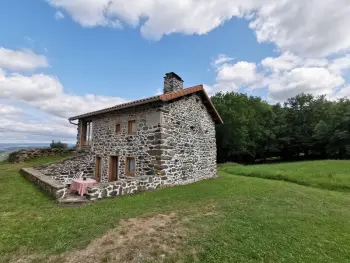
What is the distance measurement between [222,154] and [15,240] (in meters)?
34.7

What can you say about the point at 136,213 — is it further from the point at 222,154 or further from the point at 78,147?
the point at 222,154

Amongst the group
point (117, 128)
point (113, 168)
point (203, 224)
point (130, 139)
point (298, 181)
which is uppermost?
point (117, 128)

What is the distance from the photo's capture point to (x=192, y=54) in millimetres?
15656

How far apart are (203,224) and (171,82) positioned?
9025 millimetres

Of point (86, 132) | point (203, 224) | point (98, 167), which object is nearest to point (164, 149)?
point (203, 224)

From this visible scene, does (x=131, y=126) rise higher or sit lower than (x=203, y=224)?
higher

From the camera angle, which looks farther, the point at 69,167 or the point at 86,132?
the point at 86,132

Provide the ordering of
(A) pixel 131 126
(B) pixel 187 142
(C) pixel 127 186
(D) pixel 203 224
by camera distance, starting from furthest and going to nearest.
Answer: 1. (B) pixel 187 142
2. (A) pixel 131 126
3. (C) pixel 127 186
4. (D) pixel 203 224

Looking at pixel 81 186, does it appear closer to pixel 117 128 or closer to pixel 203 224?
pixel 117 128

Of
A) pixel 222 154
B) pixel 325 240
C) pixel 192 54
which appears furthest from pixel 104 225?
pixel 222 154

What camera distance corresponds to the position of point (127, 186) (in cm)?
812

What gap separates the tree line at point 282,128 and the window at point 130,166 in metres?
25.9

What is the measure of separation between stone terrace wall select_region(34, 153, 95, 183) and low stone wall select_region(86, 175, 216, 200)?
18.2 feet

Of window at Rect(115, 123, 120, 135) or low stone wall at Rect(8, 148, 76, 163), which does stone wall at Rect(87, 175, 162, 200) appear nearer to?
window at Rect(115, 123, 120, 135)
